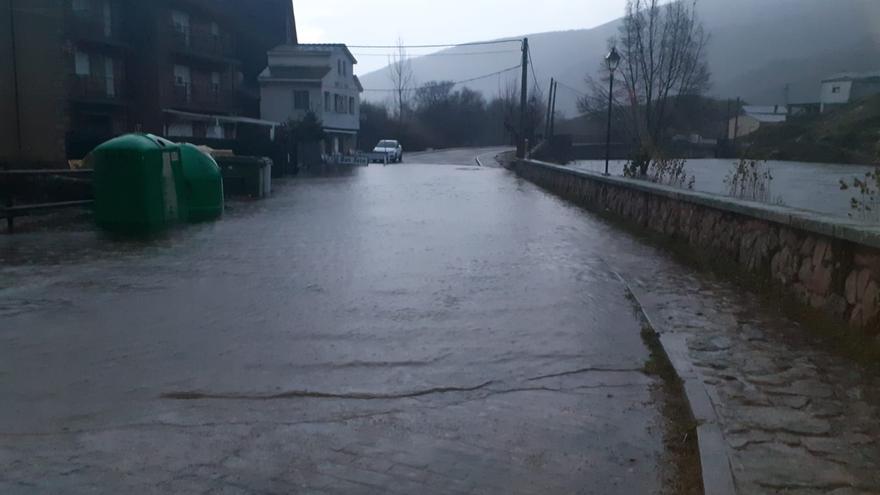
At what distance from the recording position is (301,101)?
62094 mm

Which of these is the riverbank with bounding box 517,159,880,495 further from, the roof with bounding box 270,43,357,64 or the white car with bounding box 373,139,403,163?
the roof with bounding box 270,43,357,64

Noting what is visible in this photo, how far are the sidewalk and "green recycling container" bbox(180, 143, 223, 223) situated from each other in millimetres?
11799

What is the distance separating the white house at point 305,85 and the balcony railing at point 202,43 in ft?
30.9

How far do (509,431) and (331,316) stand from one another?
3.47 m

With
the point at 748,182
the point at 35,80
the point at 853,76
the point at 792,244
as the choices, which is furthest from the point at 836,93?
the point at 35,80

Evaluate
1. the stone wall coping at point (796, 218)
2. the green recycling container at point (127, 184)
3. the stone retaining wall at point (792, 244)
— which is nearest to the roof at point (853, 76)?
the stone retaining wall at point (792, 244)

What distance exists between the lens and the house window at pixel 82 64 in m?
37.8

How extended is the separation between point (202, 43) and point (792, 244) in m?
44.8

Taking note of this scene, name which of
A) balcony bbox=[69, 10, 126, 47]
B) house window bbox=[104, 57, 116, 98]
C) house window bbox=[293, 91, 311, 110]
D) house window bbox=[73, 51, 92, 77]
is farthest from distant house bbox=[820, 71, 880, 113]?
house window bbox=[293, 91, 311, 110]

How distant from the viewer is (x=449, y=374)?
6.18 meters

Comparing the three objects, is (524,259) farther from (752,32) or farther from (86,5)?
(752,32)

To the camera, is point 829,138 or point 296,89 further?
point 296,89

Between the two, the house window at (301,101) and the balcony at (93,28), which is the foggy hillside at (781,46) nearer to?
the house window at (301,101)

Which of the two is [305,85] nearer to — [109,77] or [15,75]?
[109,77]
